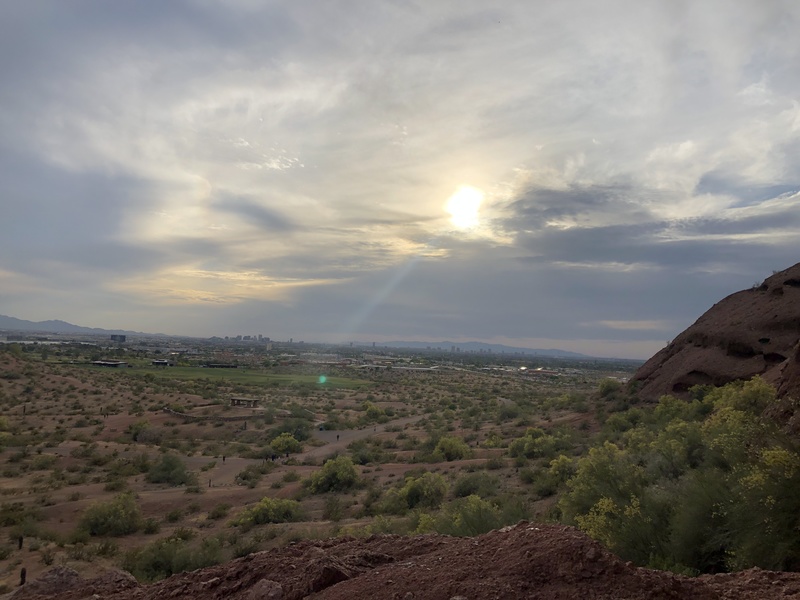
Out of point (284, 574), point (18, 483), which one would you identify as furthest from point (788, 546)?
point (18, 483)

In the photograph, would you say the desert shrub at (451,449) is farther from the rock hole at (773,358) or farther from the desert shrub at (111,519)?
the rock hole at (773,358)

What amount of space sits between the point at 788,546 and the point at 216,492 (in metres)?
25.0

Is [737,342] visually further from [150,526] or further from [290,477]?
[150,526]

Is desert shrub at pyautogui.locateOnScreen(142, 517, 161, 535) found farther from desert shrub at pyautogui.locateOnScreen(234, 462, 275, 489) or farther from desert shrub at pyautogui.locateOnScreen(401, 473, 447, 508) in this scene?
desert shrub at pyautogui.locateOnScreen(401, 473, 447, 508)

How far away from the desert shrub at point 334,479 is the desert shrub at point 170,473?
26.6 ft

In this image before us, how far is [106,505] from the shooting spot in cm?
2041

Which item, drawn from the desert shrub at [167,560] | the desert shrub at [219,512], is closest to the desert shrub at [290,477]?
the desert shrub at [219,512]

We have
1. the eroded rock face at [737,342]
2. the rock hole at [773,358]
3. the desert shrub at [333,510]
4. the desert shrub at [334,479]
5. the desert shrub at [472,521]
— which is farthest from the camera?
the eroded rock face at [737,342]

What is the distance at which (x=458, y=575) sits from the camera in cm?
557

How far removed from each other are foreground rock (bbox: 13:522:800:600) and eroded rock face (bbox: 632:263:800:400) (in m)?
23.8

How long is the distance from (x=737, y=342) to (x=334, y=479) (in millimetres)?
26749

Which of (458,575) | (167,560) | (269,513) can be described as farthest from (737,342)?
(167,560)

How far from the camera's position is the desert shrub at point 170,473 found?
92.7 ft

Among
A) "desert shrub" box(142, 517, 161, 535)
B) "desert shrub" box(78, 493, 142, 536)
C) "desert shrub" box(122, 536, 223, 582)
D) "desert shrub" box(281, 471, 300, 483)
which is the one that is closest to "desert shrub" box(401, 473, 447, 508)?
"desert shrub" box(122, 536, 223, 582)
